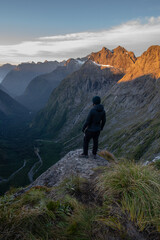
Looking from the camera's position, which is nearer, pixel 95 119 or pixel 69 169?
pixel 69 169

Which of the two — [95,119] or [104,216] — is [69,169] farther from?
[104,216]

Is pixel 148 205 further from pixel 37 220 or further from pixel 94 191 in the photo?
pixel 37 220

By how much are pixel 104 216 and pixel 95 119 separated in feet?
24.4

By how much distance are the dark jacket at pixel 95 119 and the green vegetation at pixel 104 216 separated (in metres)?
5.86

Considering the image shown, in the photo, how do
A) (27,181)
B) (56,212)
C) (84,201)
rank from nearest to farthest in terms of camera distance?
1. (56,212)
2. (84,201)
3. (27,181)

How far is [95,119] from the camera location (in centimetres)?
1188

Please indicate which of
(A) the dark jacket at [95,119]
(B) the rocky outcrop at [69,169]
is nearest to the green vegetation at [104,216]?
(B) the rocky outcrop at [69,169]

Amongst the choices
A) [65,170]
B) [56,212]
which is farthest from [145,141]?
[56,212]

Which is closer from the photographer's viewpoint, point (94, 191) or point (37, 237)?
point (37, 237)

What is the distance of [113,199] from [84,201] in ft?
4.08

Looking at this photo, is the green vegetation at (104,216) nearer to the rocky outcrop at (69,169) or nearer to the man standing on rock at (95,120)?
the rocky outcrop at (69,169)

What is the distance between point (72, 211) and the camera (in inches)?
214

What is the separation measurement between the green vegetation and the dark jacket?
586 centimetres

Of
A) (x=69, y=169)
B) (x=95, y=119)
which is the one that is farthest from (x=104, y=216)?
(x=95, y=119)
